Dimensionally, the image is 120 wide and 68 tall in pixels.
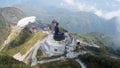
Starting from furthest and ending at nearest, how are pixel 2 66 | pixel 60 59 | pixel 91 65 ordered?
pixel 60 59
pixel 91 65
pixel 2 66

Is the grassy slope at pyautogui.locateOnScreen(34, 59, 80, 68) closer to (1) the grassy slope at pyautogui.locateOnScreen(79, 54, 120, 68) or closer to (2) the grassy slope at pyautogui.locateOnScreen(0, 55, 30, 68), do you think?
(1) the grassy slope at pyautogui.locateOnScreen(79, 54, 120, 68)

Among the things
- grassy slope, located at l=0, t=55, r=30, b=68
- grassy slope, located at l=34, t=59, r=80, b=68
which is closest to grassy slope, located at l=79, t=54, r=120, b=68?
grassy slope, located at l=34, t=59, r=80, b=68

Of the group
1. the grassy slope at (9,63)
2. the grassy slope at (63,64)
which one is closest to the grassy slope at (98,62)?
the grassy slope at (63,64)

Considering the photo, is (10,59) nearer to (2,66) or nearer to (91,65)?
(2,66)

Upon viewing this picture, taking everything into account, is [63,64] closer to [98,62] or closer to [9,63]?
[98,62]

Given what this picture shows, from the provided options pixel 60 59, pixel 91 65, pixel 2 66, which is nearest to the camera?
pixel 2 66

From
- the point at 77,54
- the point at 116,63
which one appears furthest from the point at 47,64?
the point at 116,63

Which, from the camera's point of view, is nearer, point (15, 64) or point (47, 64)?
point (15, 64)

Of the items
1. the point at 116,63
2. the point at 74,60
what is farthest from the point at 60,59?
the point at 116,63


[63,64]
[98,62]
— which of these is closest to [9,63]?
[63,64]

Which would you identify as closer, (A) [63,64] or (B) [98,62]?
(A) [63,64]

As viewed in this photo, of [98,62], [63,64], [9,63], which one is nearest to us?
[9,63]
